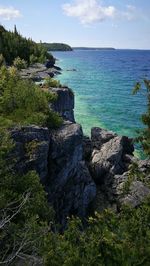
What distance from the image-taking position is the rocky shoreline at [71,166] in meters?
23.2

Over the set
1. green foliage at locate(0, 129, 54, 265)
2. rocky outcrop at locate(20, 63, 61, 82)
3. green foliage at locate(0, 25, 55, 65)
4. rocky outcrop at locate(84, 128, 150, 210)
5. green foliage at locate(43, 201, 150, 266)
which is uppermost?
green foliage at locate(0, 25, 55, 65)

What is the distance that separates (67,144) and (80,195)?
5.24m

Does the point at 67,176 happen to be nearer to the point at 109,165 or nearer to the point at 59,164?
the point at 59,164

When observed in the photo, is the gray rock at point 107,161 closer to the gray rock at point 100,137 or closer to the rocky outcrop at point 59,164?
the gray rock at point 100,137

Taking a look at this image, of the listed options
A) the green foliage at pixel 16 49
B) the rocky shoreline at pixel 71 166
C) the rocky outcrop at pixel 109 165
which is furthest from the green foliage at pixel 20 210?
the green foliage at pixel 16 49

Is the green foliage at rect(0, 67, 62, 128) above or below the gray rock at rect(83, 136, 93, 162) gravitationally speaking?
above

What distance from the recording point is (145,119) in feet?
50.9

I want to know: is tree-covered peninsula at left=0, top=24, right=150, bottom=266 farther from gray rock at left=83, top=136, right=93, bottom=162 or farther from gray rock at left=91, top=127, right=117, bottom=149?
gray rock at left=83, top=136, right=93, bottom=162

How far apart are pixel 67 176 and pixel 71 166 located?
33.1 inches

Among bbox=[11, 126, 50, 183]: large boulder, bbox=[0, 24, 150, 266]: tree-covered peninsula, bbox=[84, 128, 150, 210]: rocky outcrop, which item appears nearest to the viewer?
bbox=[0, 24, 150, 266]: tree-covered peninsula

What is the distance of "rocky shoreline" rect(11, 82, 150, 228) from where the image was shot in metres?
23.2

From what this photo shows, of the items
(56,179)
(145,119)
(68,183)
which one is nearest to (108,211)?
(145,119)

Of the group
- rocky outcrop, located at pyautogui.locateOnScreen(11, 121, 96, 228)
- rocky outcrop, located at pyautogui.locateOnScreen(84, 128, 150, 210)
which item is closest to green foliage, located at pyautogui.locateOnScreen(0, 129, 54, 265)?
rocky outcrop, located at pyautogui.locateOnScreen(11, 121, 96, 228)

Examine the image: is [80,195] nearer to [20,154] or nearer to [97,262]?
[20,154]
